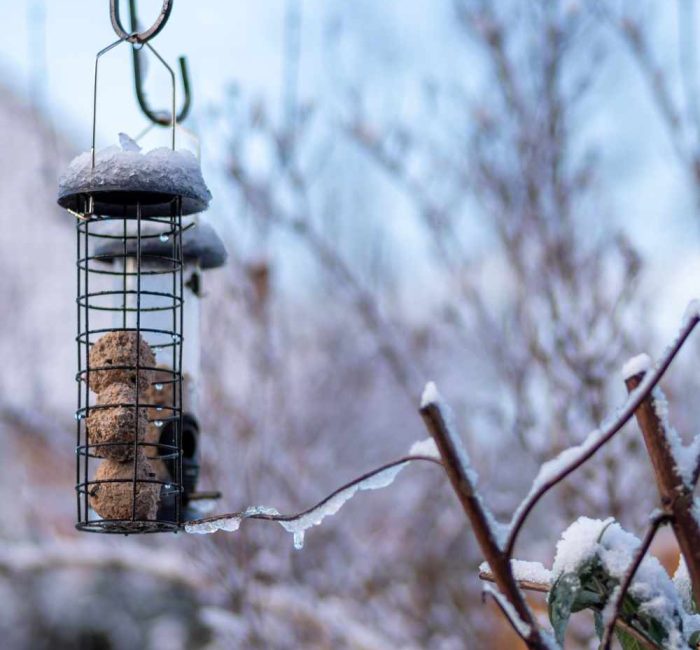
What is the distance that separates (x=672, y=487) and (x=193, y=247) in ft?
7.12

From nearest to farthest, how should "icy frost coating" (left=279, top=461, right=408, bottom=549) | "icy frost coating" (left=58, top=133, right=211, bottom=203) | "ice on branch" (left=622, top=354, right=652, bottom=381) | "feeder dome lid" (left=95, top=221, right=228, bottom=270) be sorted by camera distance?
"ice on branch" (left=622, top=354, right=652, bottom=381), "icy frost coating" (left=279, top=461, right=408, bottom=549), "icy frost coating" (left=58, top=133, right=211, bottom=203), "feeder dome lid" (left=95, top=221, right=228, bottom=270)

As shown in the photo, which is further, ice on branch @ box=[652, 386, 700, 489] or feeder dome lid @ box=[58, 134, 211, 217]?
feeder dome lid @ box=[58, 134, 211, 217]

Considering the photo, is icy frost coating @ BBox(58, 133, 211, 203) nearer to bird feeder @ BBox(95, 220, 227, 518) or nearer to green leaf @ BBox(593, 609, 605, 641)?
bird feeder @ BBox(95, 220, 227, 518)

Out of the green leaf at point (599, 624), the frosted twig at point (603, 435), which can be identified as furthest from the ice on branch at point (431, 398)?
the green leaf at point (599, 624)

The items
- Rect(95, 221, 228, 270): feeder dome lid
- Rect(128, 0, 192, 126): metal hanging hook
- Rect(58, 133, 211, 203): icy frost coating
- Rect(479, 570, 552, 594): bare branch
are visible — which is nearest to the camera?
Rect(479, 570, 552, 594): bare branch

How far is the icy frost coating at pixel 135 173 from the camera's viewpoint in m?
2.34

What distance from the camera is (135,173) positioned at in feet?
7.68

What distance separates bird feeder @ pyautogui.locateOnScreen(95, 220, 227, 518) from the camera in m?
3.26

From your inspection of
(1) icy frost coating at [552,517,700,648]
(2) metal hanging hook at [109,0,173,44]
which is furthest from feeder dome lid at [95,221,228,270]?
(1) icy frost coating at [552,517,700,648]

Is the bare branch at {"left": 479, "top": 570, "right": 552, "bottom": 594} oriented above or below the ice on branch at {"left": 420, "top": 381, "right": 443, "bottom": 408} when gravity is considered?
below

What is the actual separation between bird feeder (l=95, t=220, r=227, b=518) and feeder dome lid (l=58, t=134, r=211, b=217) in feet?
2.43

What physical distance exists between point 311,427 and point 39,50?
3374 mm

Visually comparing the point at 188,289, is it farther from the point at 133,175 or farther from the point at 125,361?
the point at 133,175

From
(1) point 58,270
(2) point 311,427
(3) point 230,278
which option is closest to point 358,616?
(2) point 311,427
